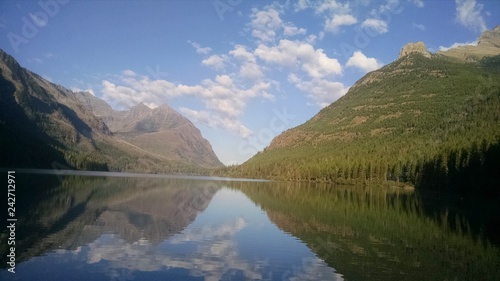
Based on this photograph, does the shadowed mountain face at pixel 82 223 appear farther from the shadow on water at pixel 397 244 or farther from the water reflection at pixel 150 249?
the shadow on water at pixel 397 244

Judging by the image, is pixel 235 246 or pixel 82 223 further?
pixel 82 223

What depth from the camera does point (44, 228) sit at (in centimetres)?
3519

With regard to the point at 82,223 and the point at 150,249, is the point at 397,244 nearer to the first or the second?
the point at 150,249

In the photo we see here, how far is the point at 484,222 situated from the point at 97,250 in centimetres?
5376

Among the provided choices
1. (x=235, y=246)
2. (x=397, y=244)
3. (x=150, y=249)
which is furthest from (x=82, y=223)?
(x=397, y=244)

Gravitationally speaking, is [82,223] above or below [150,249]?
above

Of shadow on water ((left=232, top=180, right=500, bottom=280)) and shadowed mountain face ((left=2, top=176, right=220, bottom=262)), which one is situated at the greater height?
shadowed mountain face ((left=2, top=176, right=220, bottom=262))

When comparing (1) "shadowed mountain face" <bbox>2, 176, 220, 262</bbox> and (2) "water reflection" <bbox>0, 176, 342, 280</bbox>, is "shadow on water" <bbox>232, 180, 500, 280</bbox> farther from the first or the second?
(1) "shadowed mountain face" <bbox>2, 176, 220, 262</bbox>

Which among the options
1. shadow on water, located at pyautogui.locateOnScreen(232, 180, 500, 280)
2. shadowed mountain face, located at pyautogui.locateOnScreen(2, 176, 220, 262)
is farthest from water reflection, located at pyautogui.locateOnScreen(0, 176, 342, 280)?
shadow on water, located at pyautogui.locateOnScreen(232, 180, 500, 280)

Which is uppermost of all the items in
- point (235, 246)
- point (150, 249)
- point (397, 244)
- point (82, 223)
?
point (82, 223)

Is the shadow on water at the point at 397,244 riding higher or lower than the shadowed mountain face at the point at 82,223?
lower

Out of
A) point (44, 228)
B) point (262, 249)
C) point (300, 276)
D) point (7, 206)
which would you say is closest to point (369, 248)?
point (262, 249)

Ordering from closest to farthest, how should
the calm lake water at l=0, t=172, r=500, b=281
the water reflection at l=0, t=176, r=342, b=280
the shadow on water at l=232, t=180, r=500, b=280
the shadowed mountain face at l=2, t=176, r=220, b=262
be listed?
the water reflection at l=0, t=176, r=342, b=280 < the calm lake water at l=0, t=172, r=500, b=281 < the shadow on water at l=232, t=180, r=500, b=280 < the shadowed mountain face at l=2, t=176, r=220, b=262

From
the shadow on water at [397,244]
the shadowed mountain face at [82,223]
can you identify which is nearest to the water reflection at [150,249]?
the shadowed mountain face at [82,223]
